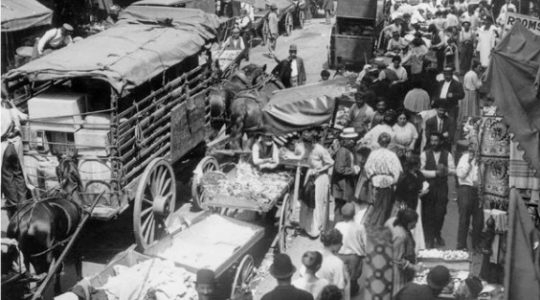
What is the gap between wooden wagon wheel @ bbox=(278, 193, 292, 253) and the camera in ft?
37.9

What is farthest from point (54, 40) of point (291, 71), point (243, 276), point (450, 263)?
point (450, 263)

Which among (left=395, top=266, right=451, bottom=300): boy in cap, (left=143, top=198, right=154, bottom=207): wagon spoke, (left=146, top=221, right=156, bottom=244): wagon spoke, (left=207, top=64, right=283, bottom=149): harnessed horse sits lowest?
(left=146, top=221, right=156, bottom=244): wagon spoke

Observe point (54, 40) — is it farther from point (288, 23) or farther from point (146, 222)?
point (288, 23)

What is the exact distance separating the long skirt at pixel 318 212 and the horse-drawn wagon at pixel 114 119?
212 centimetres

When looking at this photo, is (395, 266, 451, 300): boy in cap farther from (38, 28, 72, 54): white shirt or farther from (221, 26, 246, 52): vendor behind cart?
(221, 26, 246, 52): vendor behind cart

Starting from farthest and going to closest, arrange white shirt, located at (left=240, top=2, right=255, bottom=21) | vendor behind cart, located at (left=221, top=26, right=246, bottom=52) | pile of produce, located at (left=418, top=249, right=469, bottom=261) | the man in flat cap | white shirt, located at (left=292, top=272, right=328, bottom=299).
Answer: white shirt, located at (left=240, top=2, right=255, bottom=21) → vendor behind cart, located at (left=221, top=26, right=246, bottom=52) → the man in flat cap → pile of produce, located at (left=418, top=249, right=469, bottom=261) → white shirt, located at (left=292, top=272, right=328, bottom=299)

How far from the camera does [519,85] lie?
977 centimetres

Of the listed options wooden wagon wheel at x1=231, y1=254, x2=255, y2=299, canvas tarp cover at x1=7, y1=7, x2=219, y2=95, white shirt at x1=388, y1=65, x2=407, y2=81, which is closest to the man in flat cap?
canvas tarp cover at x1=7, y1=7, x2=219, y2=95

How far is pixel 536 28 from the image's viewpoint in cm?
1061

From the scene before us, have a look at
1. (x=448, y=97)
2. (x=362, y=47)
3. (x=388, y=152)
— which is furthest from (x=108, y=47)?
(x=362, y=47)

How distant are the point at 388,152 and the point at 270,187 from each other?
2000 mm

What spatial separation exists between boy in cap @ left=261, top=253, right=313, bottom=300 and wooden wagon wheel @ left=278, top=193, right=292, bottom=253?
14.0 ft

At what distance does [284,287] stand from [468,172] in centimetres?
A: 483

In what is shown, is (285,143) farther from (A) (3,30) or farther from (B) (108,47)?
(A) (3,30)
